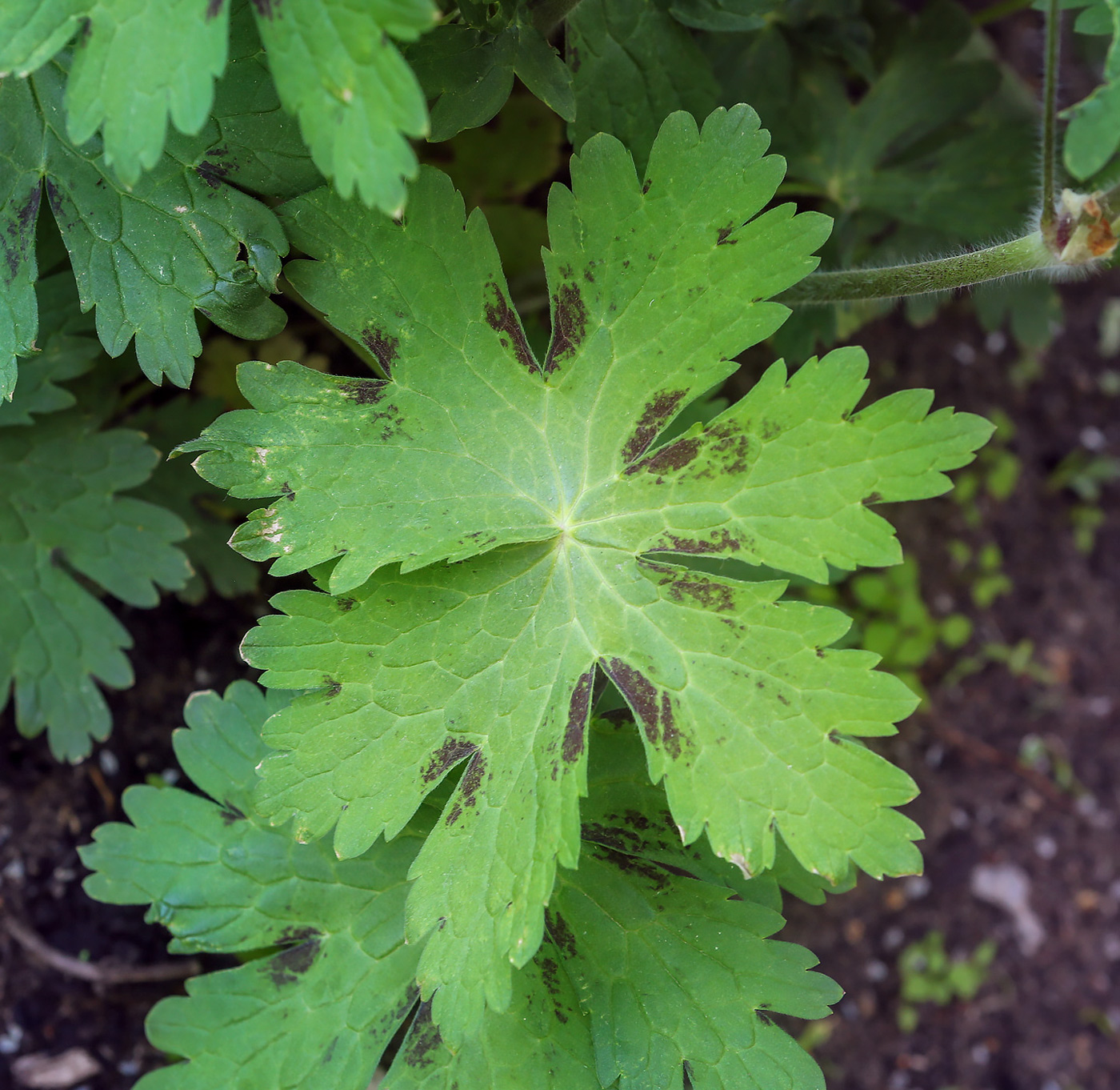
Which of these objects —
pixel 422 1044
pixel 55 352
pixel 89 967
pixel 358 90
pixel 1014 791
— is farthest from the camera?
pixel 1014 791

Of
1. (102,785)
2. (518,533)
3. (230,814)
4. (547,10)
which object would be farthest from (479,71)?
(102,785)

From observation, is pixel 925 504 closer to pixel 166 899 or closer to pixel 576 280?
pixel 576 280

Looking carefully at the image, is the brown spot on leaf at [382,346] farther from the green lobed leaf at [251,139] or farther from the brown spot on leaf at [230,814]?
the brown spot on leaf at [230,814]

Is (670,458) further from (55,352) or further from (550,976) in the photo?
(55,352)

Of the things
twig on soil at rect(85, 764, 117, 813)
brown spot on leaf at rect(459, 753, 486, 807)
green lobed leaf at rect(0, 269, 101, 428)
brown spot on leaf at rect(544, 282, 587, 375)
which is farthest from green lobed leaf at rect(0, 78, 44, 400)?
twig on soil at rect(85, 764, 117, 813)

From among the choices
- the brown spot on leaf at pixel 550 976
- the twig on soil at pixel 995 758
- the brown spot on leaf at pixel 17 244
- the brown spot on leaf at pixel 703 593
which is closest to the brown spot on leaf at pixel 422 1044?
the brown spot on leaf at pixel 550 976

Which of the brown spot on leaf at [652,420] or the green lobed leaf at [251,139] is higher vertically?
the green lobed leaf at [251,139]
